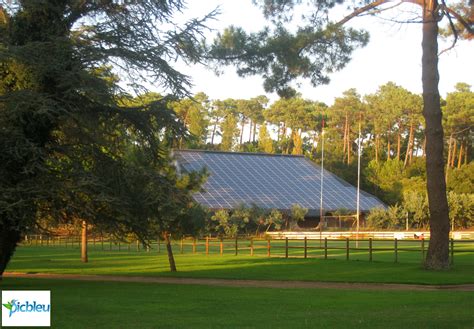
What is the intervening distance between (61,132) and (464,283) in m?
13.3

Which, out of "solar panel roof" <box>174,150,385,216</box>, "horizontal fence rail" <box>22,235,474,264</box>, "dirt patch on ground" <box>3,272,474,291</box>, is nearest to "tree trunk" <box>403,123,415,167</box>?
"solar panel roof" <box>174,150,385,216</box>

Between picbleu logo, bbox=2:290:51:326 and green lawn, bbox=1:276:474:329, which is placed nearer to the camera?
picbleu logo, bbox=2:290:51:326

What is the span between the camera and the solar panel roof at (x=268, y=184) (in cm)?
6919

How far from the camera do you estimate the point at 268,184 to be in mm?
74812

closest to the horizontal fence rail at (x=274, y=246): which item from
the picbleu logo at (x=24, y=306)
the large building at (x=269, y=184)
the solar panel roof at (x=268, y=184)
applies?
the large building at (x=269, y=184)

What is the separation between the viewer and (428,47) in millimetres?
25547

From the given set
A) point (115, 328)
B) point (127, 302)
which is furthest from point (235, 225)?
point (115, 328)

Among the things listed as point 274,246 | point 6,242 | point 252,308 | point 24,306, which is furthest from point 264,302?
point 274,246

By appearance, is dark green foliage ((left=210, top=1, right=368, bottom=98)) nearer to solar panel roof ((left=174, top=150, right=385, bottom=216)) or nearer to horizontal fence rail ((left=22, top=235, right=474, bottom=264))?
horizontal fence rail ((left=22, top=235, right=474, bottom=264))

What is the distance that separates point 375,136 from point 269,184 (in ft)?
94.2

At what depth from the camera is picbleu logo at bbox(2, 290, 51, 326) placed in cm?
920

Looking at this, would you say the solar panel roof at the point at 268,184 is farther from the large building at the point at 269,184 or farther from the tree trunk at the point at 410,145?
the tree trunk at the point at 410,145

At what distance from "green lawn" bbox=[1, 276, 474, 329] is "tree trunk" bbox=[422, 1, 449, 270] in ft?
26.1

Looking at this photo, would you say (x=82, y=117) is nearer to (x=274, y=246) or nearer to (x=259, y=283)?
(x=259, y=283)
